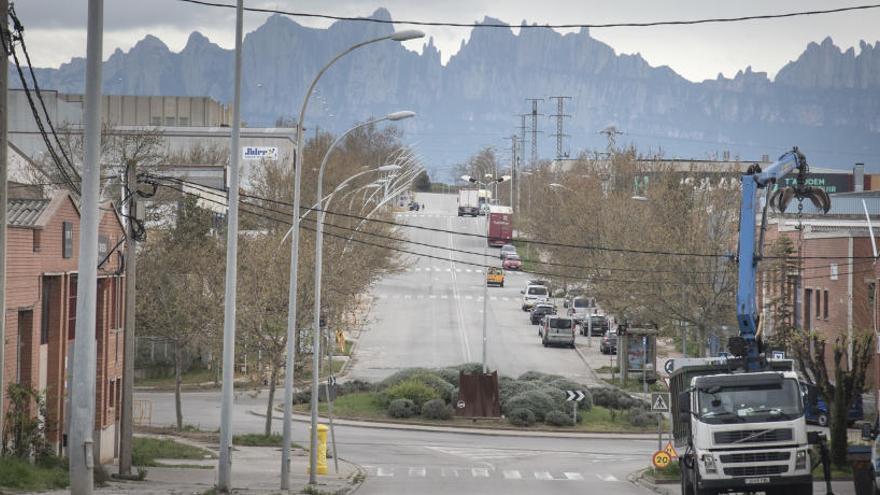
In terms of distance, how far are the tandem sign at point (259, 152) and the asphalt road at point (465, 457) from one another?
54.0 m

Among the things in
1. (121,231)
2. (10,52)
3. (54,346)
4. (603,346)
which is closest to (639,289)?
(603,346)

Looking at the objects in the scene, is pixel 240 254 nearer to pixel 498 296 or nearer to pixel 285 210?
pixel 285 210

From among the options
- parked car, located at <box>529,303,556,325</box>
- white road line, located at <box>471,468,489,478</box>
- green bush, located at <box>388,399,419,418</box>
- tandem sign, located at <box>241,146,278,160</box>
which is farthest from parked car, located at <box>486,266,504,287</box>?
white road line, located at <box>471,468,489,478</box>

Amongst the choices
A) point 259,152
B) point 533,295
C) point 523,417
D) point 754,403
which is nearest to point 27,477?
point 754,403

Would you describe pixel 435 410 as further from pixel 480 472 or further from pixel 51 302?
pixel 51 302

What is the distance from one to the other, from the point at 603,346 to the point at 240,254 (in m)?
31.9

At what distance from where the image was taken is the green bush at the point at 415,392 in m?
60.3

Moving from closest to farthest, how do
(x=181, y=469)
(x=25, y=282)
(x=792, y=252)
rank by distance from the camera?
(x=25, y=282), (x=181, y=469), (x=792, y=252)

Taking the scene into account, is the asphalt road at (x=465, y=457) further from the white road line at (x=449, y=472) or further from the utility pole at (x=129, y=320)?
the utility pole at (x=129, y=320)

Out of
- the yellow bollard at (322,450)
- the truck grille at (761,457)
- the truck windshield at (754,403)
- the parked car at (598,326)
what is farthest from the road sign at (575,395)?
the parked car at (598,326)

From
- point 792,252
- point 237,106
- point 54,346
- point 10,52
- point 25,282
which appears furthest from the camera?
point 792,252

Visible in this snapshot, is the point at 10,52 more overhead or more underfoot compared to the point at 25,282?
more overhead

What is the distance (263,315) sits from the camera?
5062cm

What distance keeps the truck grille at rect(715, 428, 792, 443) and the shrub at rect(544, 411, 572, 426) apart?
3223 cm
